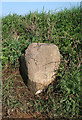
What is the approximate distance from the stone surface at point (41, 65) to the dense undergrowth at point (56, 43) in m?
0.22

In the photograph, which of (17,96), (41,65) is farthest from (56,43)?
(17,96)

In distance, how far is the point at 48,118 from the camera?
404 cm

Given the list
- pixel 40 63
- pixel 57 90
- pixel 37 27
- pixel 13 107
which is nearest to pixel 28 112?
pixel 13 107

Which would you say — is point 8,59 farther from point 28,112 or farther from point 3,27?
point 28,112

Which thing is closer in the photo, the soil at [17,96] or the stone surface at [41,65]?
the soil at [17,96]

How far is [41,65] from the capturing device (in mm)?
4375

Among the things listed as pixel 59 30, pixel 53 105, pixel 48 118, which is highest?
pixel 59 30

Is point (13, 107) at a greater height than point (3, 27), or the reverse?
point (3, 27)

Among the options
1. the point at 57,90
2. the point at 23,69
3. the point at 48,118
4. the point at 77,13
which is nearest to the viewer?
the point at 48,118

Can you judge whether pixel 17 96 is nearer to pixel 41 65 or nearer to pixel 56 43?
pixel 41 65

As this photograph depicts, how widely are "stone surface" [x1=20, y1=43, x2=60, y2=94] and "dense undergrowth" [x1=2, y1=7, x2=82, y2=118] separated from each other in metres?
0.22

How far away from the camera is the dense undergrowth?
4.11 meters

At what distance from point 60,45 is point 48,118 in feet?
6.77

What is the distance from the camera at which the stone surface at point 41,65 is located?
4359 millimetres
